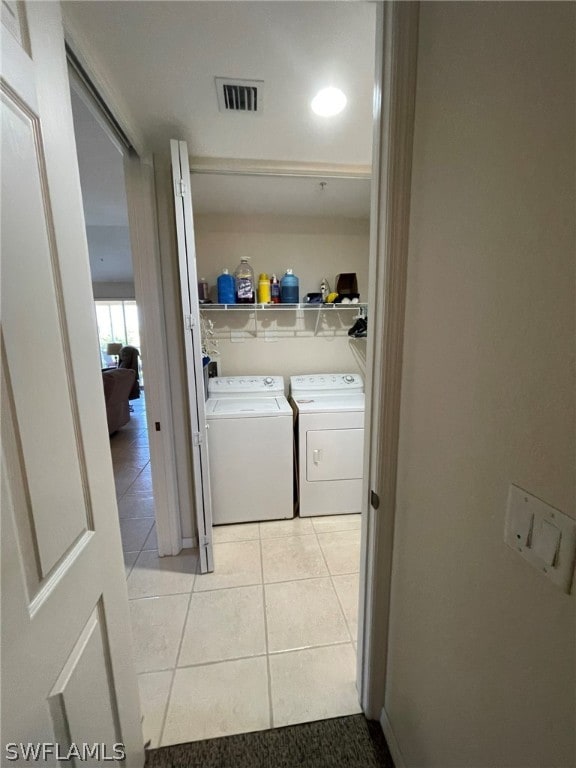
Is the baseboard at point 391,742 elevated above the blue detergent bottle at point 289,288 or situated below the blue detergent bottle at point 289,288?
below

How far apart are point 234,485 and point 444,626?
1.71 m

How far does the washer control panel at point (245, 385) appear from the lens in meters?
2.58

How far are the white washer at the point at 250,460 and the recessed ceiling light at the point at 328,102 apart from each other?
5.56 ft

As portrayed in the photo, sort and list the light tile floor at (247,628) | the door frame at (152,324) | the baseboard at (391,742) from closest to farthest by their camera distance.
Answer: the baseboard at (391,742), the light tile floor at (247,628), the door frame at (152,324)

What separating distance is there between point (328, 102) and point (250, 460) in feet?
6.82

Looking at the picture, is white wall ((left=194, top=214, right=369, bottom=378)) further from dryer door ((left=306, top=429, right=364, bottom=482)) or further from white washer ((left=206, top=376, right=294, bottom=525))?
dryer door ((left=306, top=429, right=364, bottom=482))

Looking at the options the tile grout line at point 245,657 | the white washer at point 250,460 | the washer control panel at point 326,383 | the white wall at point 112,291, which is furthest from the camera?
the white wall at point 112,291

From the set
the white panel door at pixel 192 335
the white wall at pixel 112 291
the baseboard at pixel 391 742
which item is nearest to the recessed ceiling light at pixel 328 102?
the white panel door at pixel 192 335

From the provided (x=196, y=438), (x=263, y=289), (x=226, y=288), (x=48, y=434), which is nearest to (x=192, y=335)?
(x=196, y=438)

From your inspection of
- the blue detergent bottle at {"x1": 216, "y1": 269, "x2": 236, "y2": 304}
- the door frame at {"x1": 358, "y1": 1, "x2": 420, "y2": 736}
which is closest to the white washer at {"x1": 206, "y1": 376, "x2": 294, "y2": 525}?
the blue detergent bottle at {"x1": 216, "y1": 269, "x2": 236, "y2": 304}

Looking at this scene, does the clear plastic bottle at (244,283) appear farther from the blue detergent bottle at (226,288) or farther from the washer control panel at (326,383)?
the washer control panel at (326,383)

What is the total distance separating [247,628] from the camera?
1.55 metres

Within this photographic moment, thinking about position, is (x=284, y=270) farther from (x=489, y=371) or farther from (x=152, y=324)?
(x=489, y=371)

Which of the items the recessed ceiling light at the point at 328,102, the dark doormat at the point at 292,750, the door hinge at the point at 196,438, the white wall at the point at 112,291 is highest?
the recessed ceiling light at the point at 328,102
